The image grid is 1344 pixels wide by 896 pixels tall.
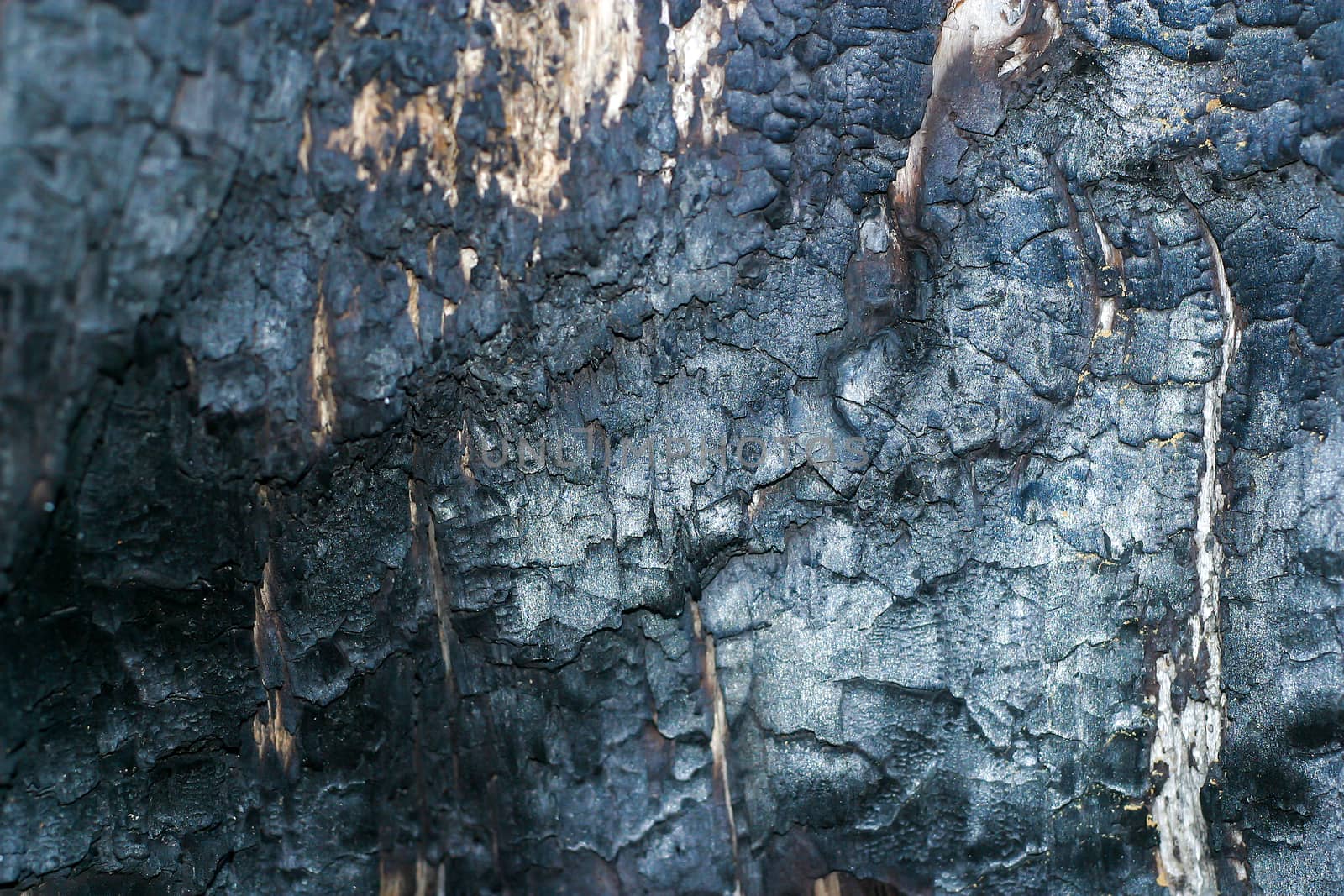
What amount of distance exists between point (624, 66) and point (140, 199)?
1.62 ft

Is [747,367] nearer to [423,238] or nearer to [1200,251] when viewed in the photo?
[423,238]

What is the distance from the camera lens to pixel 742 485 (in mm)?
1187

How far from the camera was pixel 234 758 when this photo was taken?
3.87 ft

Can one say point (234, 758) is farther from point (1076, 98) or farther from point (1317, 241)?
point (1317, 241)

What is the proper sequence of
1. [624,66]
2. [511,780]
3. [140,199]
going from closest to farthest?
[140,199] < [624,66] < [511,780]

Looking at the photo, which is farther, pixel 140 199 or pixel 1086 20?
pixel 1086 20

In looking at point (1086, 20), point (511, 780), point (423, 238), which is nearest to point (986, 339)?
point (1086, 20)

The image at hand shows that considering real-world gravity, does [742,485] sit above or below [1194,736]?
above

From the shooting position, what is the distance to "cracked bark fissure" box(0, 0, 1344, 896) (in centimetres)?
111

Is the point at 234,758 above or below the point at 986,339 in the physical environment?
below

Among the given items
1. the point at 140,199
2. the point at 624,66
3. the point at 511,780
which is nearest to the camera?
the point at 140,199

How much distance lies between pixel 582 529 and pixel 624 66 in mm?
504

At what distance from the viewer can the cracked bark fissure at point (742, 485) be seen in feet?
3.65

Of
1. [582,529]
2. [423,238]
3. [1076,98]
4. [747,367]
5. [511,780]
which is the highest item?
[1076,98]
